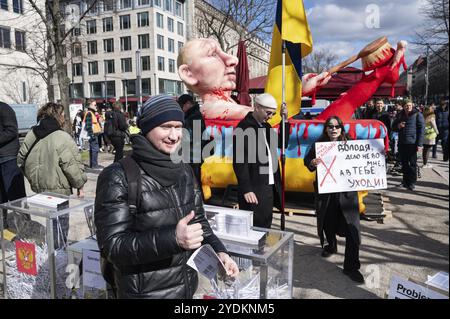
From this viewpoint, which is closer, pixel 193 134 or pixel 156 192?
pixel 156 192

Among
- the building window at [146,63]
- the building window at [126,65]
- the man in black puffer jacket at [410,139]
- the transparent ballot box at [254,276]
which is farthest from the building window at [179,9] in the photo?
the transparent ballot box at [254,276]

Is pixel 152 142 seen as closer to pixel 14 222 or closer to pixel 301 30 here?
pixel 14 222

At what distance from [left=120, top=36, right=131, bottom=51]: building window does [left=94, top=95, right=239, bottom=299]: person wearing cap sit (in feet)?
159

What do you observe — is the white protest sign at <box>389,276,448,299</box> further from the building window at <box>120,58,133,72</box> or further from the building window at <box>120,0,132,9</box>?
the building window at <box>120,0,132,9</box>

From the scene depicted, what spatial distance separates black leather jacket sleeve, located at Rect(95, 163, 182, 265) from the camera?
1674mm

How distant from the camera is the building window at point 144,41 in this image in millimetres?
45500

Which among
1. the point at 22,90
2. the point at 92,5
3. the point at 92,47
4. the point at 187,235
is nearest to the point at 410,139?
the point at 187,235

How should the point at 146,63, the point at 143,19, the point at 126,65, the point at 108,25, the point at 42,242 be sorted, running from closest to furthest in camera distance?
the point at 42,242
the point at 143,19
the point at 146,63
the point at 126,65
the point at 108,25

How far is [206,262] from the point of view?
1913 mm

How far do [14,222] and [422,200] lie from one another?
21.4 feet

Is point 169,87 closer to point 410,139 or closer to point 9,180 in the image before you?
point 410,139

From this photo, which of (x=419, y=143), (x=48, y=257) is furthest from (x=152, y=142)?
(x=419, y=143)

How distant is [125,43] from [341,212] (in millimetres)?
48178

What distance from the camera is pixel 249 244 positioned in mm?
2223
